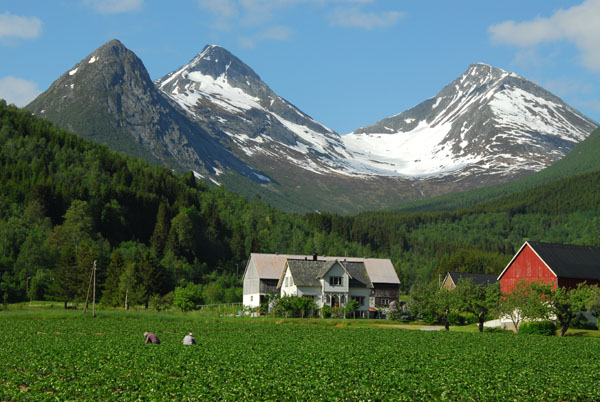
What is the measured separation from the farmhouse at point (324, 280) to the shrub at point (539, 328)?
35168 mm

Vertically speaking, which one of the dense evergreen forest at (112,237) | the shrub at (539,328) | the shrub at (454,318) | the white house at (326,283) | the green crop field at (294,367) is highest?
the dense evergreen forest at (112,237)

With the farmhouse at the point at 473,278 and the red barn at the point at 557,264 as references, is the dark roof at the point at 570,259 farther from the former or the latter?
the farmhouse at the point at 473,278

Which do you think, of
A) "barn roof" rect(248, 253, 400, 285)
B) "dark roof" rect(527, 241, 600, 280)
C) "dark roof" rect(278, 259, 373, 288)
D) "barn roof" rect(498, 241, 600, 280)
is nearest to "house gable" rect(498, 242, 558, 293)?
"barn roof" rect(498, 241, 600, 280)

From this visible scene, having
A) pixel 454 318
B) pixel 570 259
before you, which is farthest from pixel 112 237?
A: pixel 570 259

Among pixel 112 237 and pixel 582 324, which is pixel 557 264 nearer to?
pixel 582 324

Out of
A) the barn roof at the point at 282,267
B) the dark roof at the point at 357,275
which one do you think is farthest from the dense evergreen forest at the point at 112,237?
the dark roof at the point at 357,275

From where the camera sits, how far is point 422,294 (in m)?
80.0

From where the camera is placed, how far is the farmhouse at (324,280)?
9769 centimetres

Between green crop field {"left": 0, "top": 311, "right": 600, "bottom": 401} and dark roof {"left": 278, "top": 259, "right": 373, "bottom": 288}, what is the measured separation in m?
42.3

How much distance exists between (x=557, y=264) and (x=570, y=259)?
2.69 m

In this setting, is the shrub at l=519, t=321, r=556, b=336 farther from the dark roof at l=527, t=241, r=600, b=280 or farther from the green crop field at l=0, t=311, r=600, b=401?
the dark roof at l=527, t=241, r=600, b=280

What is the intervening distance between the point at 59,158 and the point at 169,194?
31.3 m

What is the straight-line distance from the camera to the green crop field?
89.7 feet

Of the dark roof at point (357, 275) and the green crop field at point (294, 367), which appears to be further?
the dark roof at point (357, 275)
